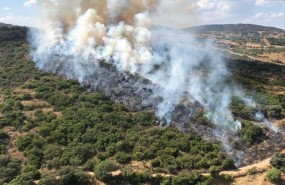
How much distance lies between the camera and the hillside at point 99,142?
39719mm

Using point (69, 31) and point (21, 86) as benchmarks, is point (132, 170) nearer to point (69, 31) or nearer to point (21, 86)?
point (21, 86)

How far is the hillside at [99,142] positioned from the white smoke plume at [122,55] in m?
3.77

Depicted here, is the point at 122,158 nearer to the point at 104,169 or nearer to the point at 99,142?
the point at 104,169

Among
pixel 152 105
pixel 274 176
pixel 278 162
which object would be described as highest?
pixel 152 105

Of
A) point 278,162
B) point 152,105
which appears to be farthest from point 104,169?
point 278,162

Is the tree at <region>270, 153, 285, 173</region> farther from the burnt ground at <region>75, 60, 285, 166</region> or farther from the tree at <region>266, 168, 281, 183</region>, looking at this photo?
the burnt ground at <region>75, 60, 285, 166</region>

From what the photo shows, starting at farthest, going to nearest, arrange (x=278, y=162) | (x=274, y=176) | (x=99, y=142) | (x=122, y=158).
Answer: (x=99, y=142), (x=122, y=158), (x=278, y=162), (x=274, y=176)

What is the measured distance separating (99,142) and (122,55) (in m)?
22.7

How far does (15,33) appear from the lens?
321 ft

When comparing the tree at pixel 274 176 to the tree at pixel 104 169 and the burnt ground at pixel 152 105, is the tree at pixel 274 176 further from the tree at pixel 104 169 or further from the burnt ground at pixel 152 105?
the tree at pixel 104 169

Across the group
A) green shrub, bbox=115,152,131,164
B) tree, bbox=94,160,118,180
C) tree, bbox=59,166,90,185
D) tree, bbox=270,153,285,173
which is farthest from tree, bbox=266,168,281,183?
tree, bbox=59,166,90,185

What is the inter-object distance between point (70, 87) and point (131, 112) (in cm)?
1232

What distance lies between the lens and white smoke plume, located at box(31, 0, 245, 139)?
57.7 metres

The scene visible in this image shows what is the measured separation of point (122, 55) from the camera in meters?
65.6
